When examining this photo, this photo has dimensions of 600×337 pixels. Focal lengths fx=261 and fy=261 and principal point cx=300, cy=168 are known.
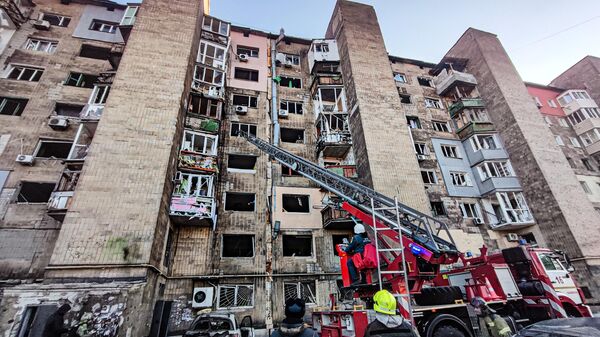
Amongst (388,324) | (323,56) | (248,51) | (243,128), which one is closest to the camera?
(388,324)

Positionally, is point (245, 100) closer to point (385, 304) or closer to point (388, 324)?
point (385, 304)

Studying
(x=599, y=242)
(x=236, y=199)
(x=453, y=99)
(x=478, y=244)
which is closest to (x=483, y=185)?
(x=478, y=244)

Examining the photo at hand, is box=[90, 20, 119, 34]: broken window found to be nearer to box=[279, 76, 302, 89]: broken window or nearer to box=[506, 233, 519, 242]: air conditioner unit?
box=[279, 76, 302, 89]: broken window

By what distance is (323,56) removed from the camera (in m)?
23.7

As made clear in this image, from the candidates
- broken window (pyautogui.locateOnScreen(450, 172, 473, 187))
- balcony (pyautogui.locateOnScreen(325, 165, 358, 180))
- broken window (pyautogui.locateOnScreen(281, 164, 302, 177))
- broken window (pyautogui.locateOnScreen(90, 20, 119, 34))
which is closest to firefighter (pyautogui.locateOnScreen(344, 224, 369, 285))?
balcony (pyautogui.locateOnScreen(325, 165, 358, 180))

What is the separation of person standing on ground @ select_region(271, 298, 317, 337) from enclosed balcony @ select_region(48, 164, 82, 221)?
13287 mm

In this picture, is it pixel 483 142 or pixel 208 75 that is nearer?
pixel 208 75

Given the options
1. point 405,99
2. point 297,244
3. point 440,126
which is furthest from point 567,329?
point 405,99

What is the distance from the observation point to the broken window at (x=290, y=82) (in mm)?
22580

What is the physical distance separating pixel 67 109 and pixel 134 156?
806cm

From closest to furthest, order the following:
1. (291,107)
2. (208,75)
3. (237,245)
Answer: (237,245) → (208,75) → (291,107)

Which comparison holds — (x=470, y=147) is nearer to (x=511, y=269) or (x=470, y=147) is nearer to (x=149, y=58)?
(x=511, y=269)

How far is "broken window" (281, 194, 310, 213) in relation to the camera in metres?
17.6

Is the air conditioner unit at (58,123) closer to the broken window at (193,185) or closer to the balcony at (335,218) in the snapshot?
the broken window at (193,185)
